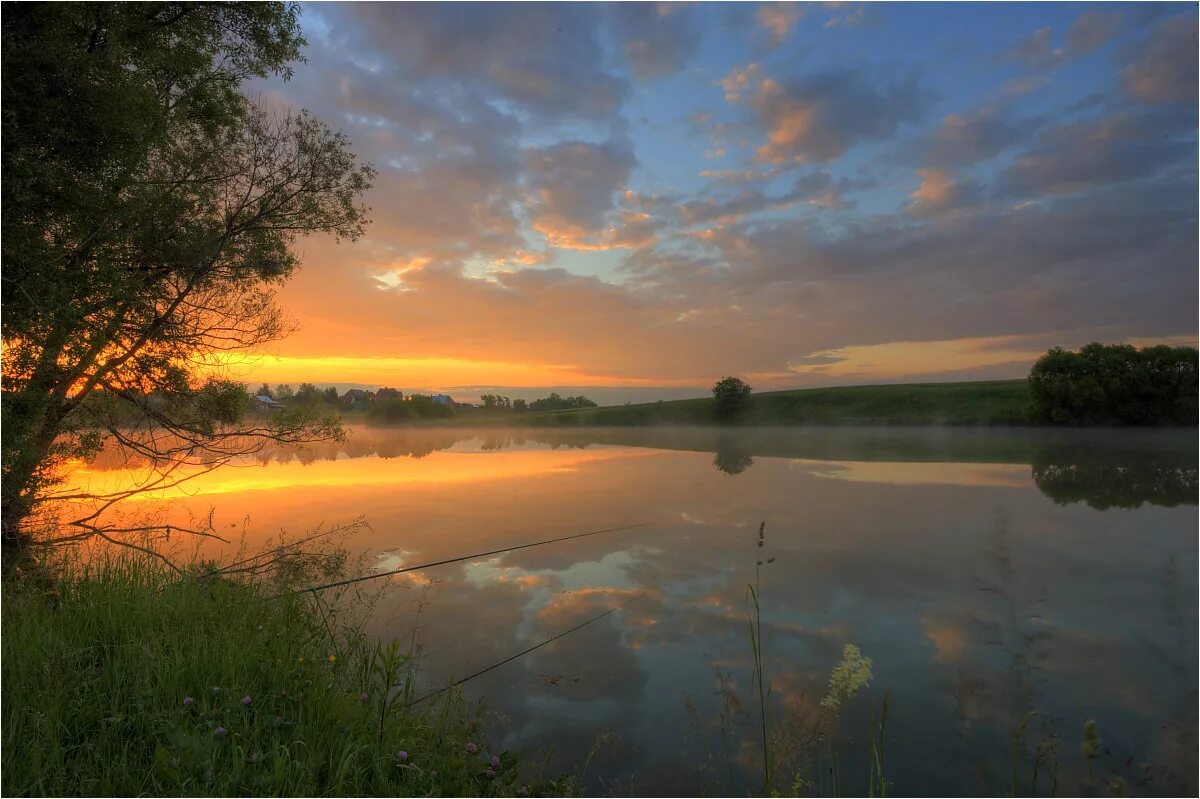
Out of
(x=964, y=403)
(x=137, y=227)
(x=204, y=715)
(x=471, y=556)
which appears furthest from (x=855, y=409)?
(x=204, y=715)

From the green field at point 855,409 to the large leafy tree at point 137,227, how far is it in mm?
69583

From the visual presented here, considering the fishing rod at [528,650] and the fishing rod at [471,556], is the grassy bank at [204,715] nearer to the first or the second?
the fishing rod at [528,650]

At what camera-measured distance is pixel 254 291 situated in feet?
41.3

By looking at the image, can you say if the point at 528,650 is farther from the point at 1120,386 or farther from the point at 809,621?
the point at 1120,386

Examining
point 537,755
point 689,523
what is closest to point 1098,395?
point 689,523

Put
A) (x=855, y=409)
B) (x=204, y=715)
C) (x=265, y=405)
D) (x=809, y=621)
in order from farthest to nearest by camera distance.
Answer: (x=855, y=409) < (x=265, y=405) < (x=809, y=621) < (x=204, y=715)

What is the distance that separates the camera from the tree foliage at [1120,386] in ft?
168

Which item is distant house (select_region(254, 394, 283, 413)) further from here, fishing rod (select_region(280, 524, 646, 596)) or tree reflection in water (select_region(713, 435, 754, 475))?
tree reflection in water (select_region(713, 435, 754, 475))

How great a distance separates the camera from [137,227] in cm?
979

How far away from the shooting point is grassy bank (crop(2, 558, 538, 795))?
3742 millimetres

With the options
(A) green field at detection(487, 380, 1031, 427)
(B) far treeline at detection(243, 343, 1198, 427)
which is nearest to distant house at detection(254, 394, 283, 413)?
(B) far treeline at detection(243, 343, 1198, 427)

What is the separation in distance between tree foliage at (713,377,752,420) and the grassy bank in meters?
84.0

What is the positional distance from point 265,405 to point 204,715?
363 inches

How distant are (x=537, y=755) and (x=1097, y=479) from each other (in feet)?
88.0
